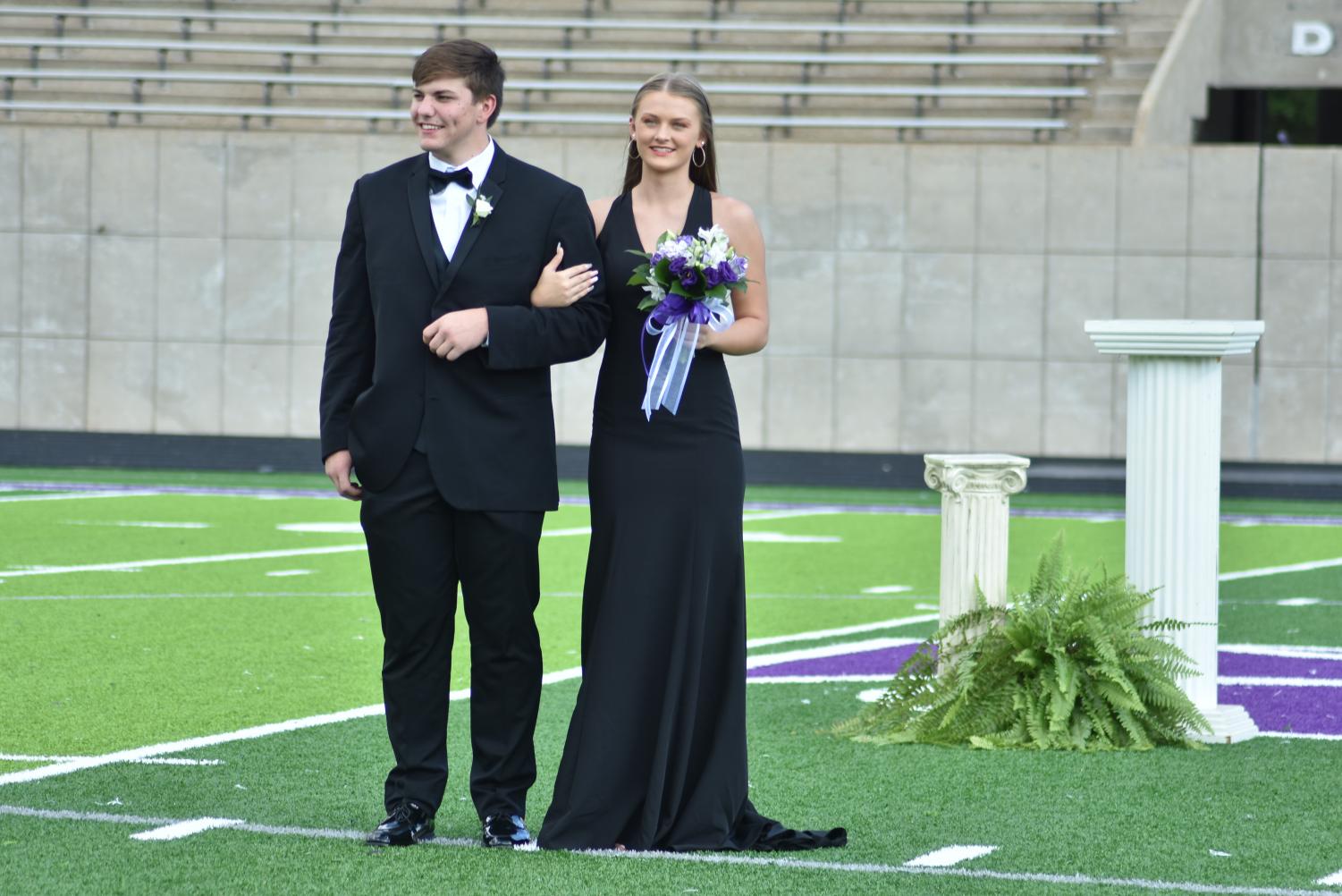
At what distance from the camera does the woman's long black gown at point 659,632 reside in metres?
5.00

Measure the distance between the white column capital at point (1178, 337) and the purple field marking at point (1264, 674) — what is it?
1345 mm

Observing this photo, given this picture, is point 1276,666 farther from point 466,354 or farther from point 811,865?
point 466,354

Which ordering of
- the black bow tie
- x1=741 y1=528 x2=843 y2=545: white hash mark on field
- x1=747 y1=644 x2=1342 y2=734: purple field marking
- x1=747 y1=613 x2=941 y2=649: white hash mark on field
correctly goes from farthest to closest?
x1=741 y1=528 x2=843 y2=545: white hash mark on field
x1=747 y1=613 x2=941 y2=649: white hash mark on field
x1=747 y1=644 x2=1342 y2=734: purple field marking
the black bow tie

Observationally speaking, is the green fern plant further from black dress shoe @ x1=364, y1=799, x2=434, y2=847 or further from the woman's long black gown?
black dress shoe @ x1=364, y1=799, x2=434, y2=847

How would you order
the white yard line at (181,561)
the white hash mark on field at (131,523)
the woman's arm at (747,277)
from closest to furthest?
the woman's arm at (747,277), the white yard line at (181,561), the white hash mark on field at (131,523)

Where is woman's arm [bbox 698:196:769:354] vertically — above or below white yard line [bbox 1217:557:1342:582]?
above

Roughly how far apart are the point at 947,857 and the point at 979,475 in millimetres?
2430

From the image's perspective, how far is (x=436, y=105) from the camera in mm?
4883

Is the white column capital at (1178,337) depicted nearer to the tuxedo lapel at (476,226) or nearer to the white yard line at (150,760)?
the tuxedo lapel at (476,226)

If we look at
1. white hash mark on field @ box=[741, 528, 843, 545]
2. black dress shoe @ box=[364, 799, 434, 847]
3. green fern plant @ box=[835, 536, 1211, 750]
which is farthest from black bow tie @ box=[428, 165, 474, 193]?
white hash mark on field @ box=[741, 528, 843, 545]

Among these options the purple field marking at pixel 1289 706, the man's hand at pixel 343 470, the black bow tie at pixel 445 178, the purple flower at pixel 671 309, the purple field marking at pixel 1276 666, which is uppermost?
the black bow tie at pixel 445 178

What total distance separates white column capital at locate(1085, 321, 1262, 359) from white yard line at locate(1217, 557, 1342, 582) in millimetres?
5473

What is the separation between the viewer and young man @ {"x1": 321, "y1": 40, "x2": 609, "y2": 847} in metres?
4.89

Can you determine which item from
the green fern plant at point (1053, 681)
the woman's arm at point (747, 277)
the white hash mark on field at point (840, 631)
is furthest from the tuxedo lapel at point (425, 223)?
the white hash mark on field at point (840, 631)
